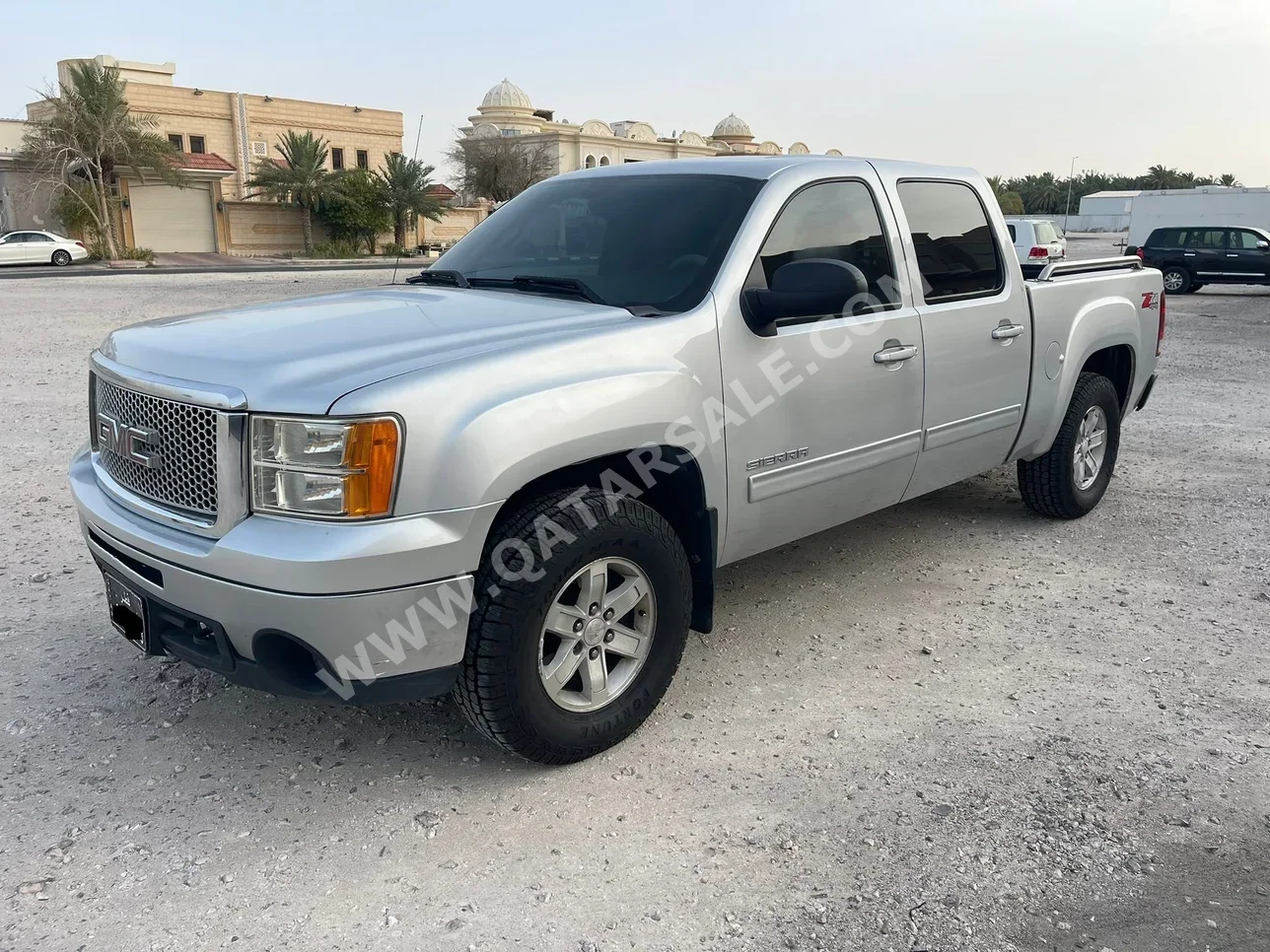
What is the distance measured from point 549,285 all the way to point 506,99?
2950 inches

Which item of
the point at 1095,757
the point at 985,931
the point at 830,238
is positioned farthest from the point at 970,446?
the point at 985,931

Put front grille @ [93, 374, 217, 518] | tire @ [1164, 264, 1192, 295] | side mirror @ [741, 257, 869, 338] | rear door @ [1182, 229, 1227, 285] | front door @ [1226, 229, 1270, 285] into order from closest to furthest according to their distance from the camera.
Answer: front grille @ [93, 374, 217, 518], side mirror @ [741, 257, 869, 338], front door @ [1226, 229, 1270, 285], rear door @ [1182, 229, 1227, 285], tire @ [1164, 264, 1192, 295]

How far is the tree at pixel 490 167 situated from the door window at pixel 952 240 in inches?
2287

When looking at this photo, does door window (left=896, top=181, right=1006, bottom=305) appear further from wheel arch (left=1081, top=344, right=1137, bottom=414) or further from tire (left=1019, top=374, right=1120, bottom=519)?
wheel arch (left=1081, top=344, right=1137, bottom=414)

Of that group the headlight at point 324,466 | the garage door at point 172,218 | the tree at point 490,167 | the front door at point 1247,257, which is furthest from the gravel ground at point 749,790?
the tree at point 490,167

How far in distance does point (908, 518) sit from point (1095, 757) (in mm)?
2730

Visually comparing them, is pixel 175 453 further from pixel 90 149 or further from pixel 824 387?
pixel 90 149

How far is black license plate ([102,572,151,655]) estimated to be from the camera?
312 centimetres

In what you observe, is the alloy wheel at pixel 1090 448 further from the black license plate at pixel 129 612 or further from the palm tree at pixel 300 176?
the palm tree at pixel 300 176

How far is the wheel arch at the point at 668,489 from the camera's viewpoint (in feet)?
10.6

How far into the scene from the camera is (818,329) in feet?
12.7

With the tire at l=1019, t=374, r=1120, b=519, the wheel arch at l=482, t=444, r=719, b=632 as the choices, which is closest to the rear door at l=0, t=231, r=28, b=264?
the tire at l=1019, t=374, r=1120, b=519

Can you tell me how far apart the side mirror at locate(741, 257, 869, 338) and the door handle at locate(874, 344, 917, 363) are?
0.46m

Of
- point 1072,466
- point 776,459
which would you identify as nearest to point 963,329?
point 776,459
